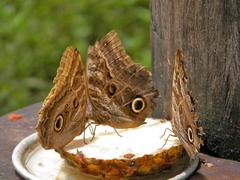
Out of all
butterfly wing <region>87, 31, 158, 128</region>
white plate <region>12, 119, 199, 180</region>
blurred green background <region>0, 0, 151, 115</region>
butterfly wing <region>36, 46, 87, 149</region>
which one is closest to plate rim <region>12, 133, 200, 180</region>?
white plate <region>12, 119, 199, 180</region>

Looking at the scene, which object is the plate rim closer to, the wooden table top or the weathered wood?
the wooden table top

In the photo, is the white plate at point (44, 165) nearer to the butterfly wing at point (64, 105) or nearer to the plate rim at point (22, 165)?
the plate rim at point (22, 165)

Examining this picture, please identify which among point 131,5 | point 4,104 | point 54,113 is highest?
point 54,113

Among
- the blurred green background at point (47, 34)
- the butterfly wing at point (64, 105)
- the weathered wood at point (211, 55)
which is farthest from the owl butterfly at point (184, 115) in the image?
the blurred green background at point (47, 34)

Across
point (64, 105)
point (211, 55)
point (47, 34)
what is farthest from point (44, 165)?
point (47, 34)

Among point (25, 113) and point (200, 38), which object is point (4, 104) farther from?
point (200, 38)

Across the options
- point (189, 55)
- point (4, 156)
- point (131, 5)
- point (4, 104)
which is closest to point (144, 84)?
point (189, 55)
